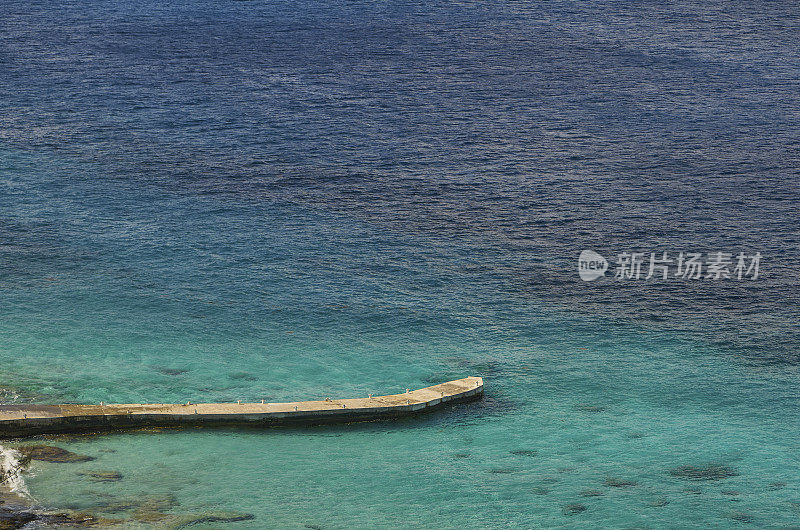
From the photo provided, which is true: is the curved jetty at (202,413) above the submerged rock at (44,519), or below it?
above

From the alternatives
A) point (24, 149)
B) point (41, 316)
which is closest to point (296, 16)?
point (24, 149)

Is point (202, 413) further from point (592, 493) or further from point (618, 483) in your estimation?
point (618, 483)

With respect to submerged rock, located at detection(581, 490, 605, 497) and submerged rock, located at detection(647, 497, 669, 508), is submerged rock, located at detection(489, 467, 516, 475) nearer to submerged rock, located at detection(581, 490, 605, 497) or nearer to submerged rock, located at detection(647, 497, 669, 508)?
submerged rock, located at detection(581, 490, 605, 497)

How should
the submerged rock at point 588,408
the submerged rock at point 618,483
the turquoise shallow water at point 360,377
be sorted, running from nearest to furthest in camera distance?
1. the turquoise shallow water at point 360,377
2. the submerged rock at point 618,483
3. the submerged rock at point 588,408

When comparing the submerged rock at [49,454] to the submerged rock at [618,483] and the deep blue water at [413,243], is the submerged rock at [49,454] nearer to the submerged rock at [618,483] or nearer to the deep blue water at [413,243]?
the deep blue water at [413,243]

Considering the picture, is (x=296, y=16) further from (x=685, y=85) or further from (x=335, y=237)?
(x=335, y=237)

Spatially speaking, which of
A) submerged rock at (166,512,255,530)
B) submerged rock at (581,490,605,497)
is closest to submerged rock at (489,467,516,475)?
submerged rock at (581,490,605,497)

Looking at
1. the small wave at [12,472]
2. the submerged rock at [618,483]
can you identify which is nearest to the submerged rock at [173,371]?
the small wave at [12,472]

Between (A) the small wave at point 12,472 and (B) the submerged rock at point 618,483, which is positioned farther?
(B) the submerged rock at point 618,483
